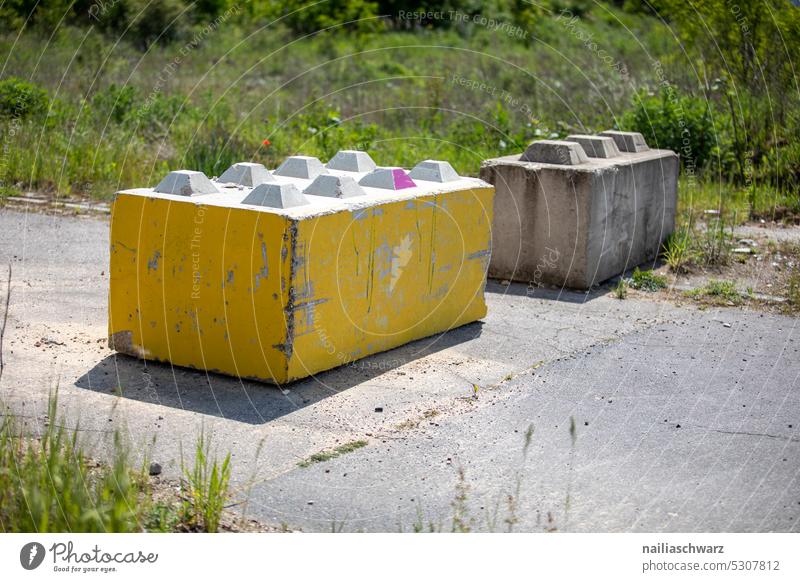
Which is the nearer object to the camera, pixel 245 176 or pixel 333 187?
pixel 333 187

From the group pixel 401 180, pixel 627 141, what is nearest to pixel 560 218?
pixel 627 141

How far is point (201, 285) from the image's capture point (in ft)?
18.9

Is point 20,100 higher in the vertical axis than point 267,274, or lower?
higher

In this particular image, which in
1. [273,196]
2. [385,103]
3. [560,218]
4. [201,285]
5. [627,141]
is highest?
[385,103]

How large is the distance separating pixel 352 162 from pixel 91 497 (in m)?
3.61

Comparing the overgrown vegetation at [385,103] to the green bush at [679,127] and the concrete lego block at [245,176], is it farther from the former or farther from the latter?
the concrete lego block at [245,176]

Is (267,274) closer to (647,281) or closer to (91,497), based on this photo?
(91,497)

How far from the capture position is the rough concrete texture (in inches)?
330

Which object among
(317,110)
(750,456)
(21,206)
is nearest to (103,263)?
(21,206)

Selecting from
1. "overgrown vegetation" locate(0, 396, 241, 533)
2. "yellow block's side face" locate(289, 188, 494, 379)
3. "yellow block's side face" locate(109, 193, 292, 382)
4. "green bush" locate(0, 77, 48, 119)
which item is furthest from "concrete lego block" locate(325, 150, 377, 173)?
"green bush" locate(0, 77, 48, 119)

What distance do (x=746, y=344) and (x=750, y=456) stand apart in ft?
6.87

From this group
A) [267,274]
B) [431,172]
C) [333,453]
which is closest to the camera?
[333,453]

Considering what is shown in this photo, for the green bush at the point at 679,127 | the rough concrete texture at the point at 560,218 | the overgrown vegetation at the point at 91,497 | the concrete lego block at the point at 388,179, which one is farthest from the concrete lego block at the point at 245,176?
the green bush at the point at 679,127

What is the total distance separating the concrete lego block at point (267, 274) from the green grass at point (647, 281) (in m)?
2.60
